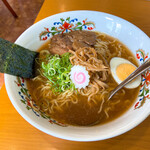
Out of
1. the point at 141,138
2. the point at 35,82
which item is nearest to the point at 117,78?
the point at 141,138

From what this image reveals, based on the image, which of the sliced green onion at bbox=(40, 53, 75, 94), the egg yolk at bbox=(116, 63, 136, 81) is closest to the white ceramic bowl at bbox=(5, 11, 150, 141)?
the egg yolk at bbox=(116, 63, 136, 81)

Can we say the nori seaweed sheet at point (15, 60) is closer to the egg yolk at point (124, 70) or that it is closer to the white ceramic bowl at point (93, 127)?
the white ceramic bowl at point (93, 127)

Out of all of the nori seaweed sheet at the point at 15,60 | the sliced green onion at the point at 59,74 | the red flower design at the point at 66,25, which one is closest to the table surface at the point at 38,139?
the nori seaweed sheet at the point at 15,60

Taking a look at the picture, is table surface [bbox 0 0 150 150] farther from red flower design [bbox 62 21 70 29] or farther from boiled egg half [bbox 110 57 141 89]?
red flower design [bbox 62 21 70 29]

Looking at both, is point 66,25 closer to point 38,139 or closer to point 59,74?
point 59,74

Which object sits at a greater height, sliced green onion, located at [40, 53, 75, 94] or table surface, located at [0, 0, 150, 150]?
sliced green onion, located at [40, 53, 75, 94]
